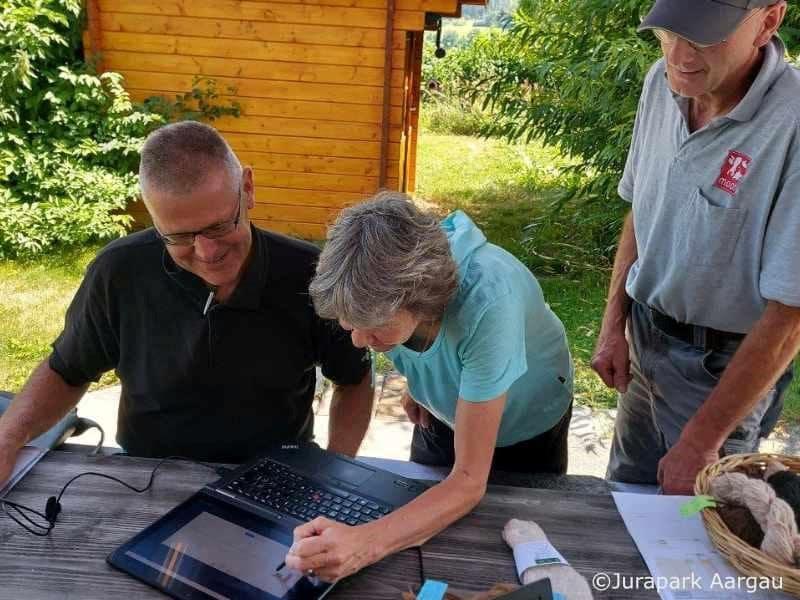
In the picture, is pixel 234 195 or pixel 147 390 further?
pixel 147 390

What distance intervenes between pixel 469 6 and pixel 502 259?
18.1 feet

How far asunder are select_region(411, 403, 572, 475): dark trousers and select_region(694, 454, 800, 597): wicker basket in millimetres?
652

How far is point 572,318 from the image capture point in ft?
15.9

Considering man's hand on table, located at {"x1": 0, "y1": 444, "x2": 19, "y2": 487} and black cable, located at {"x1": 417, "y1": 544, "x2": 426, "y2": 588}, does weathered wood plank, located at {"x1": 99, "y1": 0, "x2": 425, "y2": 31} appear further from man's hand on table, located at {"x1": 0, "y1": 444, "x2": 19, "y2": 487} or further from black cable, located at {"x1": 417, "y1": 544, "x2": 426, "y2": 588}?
black cable, located at {"x1": 417, "y1": 544, "x2": 426, "y2": 588}

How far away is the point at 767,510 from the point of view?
3.94 ft

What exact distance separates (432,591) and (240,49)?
5581 millimetres

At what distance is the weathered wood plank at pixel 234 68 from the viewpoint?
589 centimetres

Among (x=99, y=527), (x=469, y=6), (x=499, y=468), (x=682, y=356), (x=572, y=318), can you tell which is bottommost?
(x=572, y=318)

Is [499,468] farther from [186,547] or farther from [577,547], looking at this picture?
[186,547]

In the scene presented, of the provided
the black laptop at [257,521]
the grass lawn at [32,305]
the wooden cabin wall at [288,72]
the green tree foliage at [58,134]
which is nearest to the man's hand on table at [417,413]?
the black laptop at [257,521]

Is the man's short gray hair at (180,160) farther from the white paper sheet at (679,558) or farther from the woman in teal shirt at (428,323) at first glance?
the white paper sheet at (679,558)

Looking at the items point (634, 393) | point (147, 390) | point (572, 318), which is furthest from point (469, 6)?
point (147, 390)

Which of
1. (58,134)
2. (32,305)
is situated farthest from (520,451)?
(58,134)

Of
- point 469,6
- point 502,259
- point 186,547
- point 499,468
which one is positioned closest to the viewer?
point 186,547
